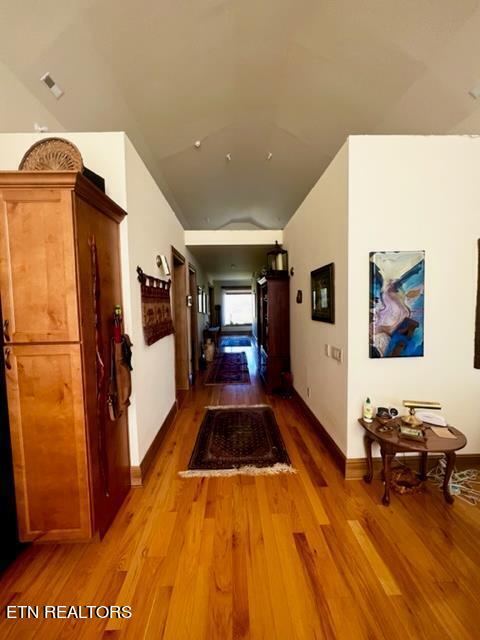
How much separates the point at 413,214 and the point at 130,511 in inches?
115

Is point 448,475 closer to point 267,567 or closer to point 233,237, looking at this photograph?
point 267,567

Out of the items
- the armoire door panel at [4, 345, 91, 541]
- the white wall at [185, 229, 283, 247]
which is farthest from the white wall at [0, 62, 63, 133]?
the white wall at [185, 229, 283, 247]

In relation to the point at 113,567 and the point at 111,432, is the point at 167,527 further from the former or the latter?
the point at 111,432

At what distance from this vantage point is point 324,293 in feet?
7.88

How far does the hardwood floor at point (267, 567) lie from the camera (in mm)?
1091

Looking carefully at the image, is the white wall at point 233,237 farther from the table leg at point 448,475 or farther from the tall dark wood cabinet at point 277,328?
the table leg at point 448,475

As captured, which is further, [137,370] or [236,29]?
[236,29]

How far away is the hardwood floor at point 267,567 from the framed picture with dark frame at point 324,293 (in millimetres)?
1363

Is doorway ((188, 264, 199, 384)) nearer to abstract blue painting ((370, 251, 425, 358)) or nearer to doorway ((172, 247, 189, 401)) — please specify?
doorway ((172, 247, 189, 401))

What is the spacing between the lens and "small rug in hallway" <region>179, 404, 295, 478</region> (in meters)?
2.12

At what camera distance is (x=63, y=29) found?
1892mm

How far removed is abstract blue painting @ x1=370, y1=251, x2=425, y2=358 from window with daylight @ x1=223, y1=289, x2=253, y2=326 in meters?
10.9

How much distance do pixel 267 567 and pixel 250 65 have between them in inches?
173

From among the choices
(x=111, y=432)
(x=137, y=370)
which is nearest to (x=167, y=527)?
(x=111, y=432)
